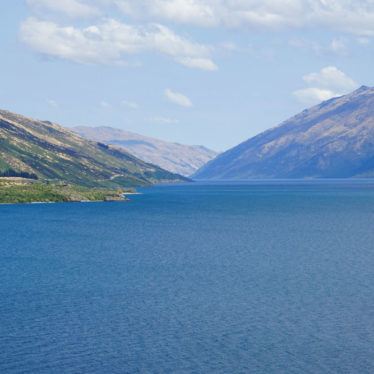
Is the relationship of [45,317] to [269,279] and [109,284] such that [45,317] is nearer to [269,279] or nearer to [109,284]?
[109,284]

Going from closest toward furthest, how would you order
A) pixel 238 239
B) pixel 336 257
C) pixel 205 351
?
pixel 205 351 → pixel 336 257 → pixel 238 239

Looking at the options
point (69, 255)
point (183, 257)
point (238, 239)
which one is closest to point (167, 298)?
point (183, 257)

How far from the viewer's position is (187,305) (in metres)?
71.4

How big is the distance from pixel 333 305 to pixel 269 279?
18.1 meters

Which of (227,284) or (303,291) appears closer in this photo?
(303,291)

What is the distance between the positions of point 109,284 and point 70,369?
3583cm

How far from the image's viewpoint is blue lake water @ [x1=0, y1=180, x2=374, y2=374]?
51688 millimetres

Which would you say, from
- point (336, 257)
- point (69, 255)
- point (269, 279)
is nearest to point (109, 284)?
point (269, 279)

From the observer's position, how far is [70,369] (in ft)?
160

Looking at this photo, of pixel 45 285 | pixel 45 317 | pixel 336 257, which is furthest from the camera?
pixel 336 257

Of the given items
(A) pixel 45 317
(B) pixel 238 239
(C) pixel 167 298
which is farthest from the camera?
(B) pixel 238 239

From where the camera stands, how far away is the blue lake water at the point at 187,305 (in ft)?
170

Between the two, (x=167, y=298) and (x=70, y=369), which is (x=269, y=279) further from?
(x=70, y=369)

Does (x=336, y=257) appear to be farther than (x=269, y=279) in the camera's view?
Yes
